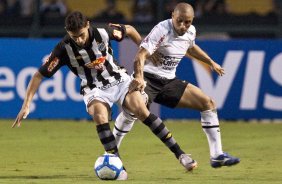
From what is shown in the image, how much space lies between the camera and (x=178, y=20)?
35.2 feet

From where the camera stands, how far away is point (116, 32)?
34.7ft

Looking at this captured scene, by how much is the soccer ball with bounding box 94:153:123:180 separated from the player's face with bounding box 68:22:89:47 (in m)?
1.30

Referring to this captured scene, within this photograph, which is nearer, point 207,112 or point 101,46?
point 101,46

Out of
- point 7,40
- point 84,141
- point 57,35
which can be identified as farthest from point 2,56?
point 84,141

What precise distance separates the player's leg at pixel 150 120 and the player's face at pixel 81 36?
787 millimetres

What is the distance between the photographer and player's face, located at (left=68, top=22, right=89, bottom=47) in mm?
10000

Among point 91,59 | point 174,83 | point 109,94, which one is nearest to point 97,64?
point 91,59

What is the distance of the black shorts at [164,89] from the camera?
11.1 metres

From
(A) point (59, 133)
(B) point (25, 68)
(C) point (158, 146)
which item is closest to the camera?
(C) point (158, 146)

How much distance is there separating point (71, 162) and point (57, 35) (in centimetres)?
857

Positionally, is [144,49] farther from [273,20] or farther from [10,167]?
[273,20]

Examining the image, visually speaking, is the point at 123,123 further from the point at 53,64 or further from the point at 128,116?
the point at 53,64

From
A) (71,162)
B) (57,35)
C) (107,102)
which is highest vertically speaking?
(107,102)

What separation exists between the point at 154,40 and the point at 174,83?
70cm
